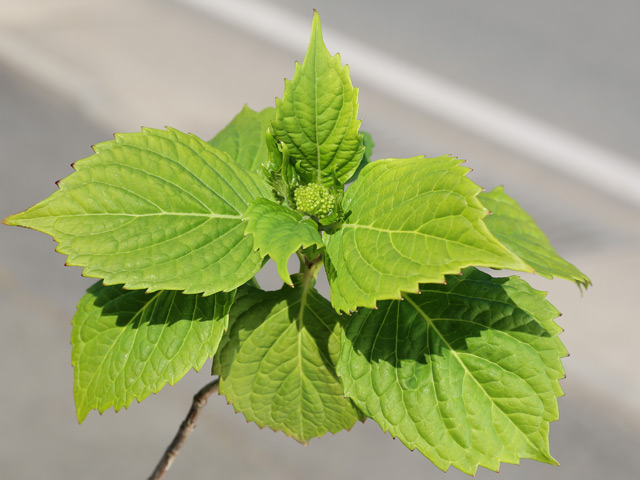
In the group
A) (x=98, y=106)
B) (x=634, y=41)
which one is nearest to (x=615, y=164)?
(x=634, y=41)

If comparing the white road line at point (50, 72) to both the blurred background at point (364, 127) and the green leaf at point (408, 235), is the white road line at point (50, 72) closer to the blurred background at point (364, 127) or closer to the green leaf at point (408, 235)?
the blurred background at point (364, 127)

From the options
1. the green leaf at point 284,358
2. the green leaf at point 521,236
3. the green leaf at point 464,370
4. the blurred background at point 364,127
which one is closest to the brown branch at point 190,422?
the green leaf at point 284,358

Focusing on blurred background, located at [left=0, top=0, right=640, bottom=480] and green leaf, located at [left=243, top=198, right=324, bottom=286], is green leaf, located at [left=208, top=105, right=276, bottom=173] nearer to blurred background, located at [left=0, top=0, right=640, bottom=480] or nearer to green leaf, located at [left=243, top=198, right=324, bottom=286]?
green leaf, located at [left=243, top=198, right=324, bottom=286]

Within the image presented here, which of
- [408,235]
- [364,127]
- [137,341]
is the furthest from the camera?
[364,127]

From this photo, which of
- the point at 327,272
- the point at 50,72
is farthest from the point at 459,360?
the point at 50,72

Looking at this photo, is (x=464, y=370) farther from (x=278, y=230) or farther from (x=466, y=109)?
(x=466, y=109)

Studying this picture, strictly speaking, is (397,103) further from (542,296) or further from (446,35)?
(542,296)

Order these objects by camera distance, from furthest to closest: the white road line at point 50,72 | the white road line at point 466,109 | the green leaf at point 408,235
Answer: the white road line at point 50,72 → the white road line at point 466,109 → the green leaf at point 408,235
